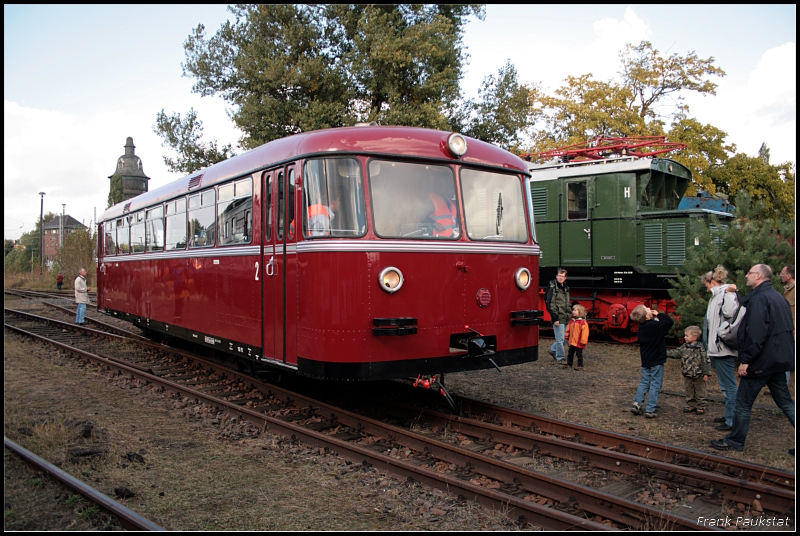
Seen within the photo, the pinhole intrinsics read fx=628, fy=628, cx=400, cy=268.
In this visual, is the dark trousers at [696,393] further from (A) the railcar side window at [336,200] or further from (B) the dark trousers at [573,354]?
(A) the railcar side window at [336,200]

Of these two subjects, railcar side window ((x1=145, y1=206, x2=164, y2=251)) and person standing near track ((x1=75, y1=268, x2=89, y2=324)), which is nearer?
railcar side window ((x1=145, y1=206, x2=164, y2=251))

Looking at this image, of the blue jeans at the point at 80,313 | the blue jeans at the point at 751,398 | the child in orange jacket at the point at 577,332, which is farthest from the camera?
the blue jeans at the point at 80,313

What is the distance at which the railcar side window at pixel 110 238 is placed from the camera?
15006 mm

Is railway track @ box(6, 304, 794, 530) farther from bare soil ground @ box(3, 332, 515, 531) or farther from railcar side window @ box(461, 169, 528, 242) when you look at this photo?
railcar side window @ box(461, 169, 528, 242)

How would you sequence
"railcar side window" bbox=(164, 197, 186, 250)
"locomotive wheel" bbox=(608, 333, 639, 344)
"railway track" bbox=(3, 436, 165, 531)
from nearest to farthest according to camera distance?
"railway track" bbox=(3, 436, 165, 531), "railcar side window" bbox=(164, 197, 186, 250), "locomotive wheel" bbox=(608, 333, 639, 344)

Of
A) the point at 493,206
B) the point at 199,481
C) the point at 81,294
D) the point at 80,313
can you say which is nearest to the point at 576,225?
the point at 493,206

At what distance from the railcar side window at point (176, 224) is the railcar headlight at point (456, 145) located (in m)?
5.27

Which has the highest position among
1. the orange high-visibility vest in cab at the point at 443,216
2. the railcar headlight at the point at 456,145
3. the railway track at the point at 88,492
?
the railcar headlight at the point at 456,145

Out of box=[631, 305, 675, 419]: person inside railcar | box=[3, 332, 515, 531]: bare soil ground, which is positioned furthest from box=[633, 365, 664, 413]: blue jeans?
box=[3, 332, 515, 531]: bare soil ground

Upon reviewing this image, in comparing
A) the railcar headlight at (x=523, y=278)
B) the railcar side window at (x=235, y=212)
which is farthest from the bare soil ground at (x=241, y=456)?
the railcar side window at (x=235, y=212)

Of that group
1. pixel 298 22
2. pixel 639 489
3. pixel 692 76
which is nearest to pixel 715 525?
pixel 639 489

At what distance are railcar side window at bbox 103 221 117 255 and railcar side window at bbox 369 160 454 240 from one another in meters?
10.5

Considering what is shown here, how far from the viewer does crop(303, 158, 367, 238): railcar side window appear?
6520 mm

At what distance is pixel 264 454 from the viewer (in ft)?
21.3
